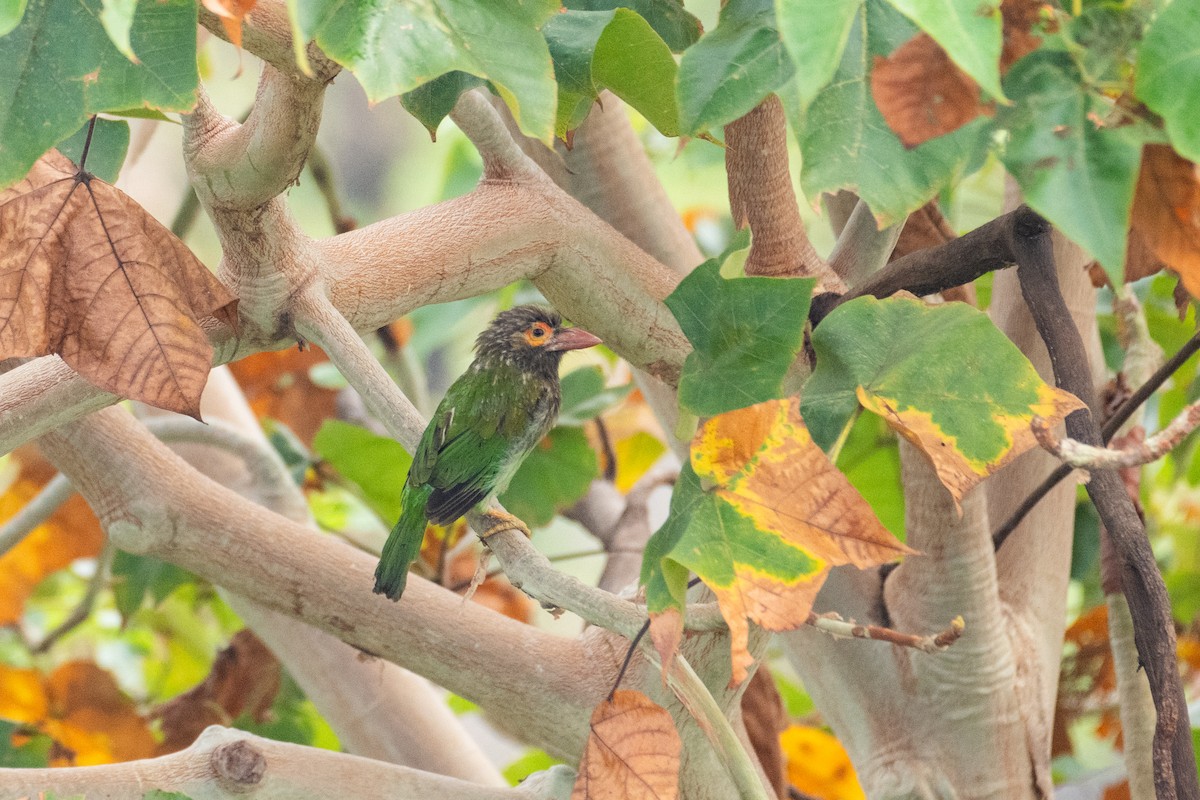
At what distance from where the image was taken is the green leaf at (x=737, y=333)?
0.50 metres

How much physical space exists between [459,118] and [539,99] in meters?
0.33

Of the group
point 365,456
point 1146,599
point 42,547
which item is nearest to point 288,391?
point 42,547

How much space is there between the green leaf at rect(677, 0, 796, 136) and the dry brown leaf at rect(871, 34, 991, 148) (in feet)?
0.31

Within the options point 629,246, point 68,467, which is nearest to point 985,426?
point 629,246

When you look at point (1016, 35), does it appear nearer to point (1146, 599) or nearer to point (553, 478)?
point (1146, 599)

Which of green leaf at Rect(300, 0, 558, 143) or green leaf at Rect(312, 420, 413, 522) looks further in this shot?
green leaf at Rect(312, 420, 413, 522)

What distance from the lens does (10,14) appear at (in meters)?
0.36

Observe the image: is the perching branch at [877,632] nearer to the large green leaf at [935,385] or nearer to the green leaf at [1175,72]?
the large green leaf at [935,385]

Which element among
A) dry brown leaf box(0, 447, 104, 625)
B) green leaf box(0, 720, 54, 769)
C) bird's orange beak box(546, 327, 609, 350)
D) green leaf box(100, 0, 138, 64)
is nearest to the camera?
green leaf box(100, 0, 138, 64)

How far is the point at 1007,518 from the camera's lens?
0.91 metres

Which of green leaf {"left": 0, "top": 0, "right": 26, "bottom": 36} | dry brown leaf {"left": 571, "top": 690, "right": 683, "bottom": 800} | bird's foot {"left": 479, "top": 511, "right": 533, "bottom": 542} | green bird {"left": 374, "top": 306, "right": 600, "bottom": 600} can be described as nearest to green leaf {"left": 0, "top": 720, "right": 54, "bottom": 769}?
green bird {"left": 374, "top": 306, "right": 600, "bottom": 600}

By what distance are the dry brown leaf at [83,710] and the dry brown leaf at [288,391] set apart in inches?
19.6

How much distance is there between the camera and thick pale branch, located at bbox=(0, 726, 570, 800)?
66 cm

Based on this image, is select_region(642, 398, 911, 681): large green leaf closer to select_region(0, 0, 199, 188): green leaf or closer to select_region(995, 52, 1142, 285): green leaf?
select_region(995, 52, 1142, 285): green leaf
